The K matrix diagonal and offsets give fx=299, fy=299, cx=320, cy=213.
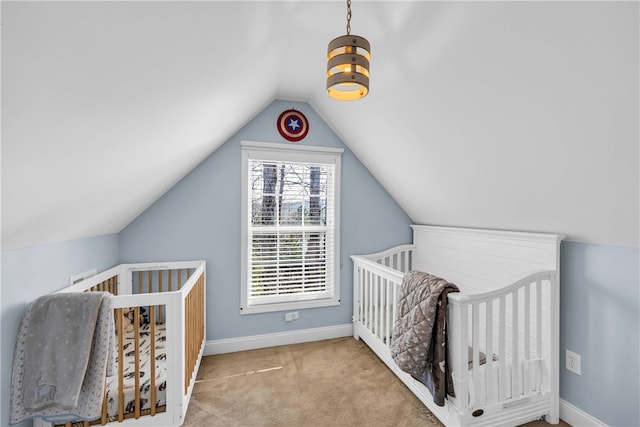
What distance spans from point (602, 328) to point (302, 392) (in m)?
1.88

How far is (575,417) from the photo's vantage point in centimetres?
179

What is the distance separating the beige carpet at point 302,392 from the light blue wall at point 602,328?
35cm

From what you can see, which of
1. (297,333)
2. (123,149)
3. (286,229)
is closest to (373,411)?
(297,333)

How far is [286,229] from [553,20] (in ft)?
7.70

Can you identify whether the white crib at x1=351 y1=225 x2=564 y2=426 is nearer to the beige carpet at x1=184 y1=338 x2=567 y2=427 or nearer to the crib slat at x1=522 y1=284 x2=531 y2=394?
the crib slat at x1=522 y1=284 x2=531 y2=394

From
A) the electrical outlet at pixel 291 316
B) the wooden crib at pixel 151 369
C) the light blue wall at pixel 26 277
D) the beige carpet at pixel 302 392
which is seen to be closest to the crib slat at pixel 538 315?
the beige carpet at pixel 302 392

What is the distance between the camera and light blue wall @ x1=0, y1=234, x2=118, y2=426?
1355 mm

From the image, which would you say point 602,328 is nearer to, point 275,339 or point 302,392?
point 302,392

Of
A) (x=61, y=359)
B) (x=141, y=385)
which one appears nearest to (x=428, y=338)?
(x=141, y=385)

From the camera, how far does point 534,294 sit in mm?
1927

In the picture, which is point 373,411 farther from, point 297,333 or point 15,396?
point 15,396

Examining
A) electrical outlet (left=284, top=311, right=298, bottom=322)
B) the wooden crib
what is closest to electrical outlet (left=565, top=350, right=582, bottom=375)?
electrical outlet (left=284, top=311, right=298, bottom=322)

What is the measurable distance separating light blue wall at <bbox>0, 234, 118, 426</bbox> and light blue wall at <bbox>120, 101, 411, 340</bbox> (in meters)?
0.63

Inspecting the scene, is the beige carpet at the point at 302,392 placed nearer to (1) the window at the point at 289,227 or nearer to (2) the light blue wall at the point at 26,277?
(1) the window at the point at 289,227
